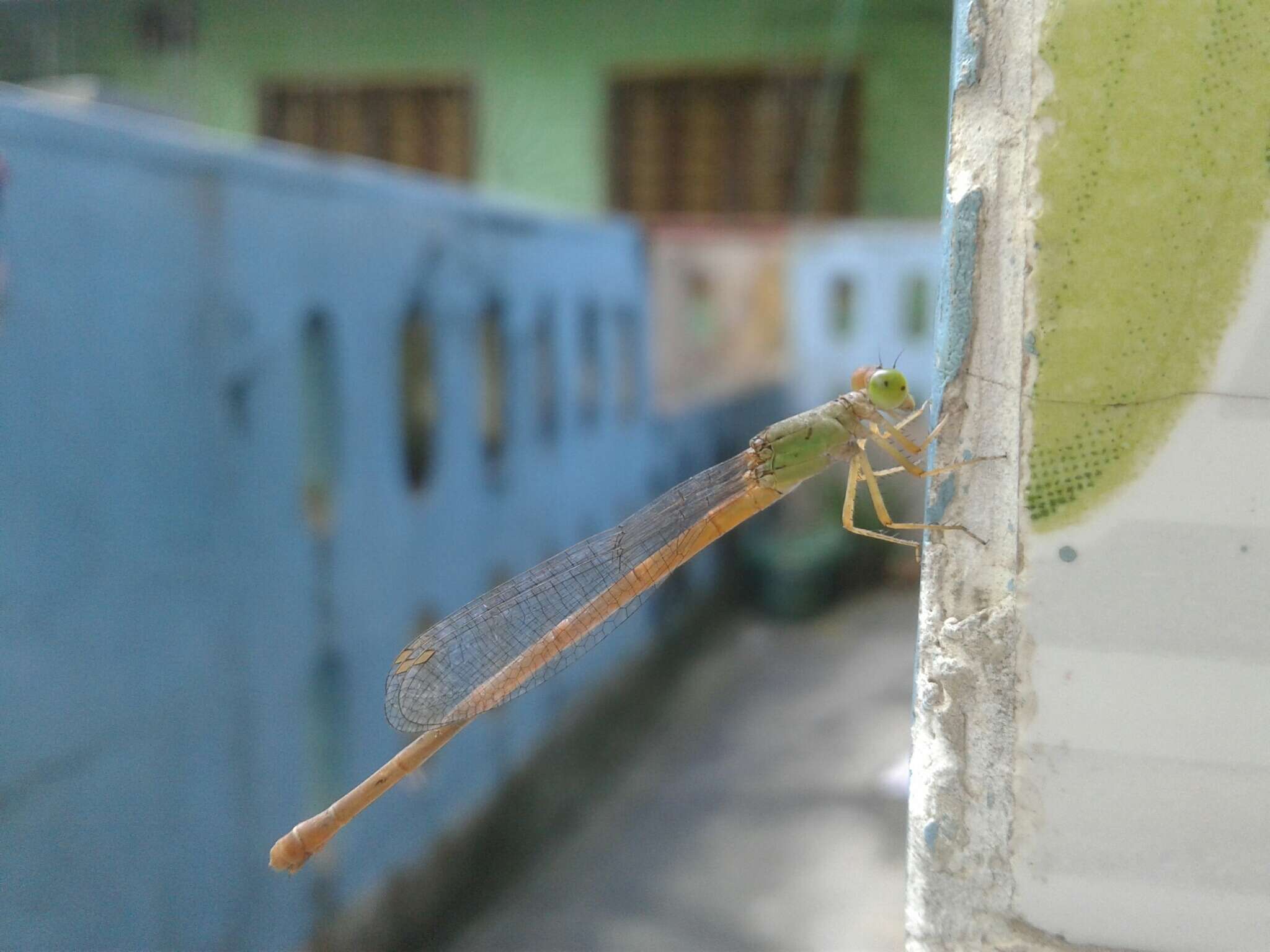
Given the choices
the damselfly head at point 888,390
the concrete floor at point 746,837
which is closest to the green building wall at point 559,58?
the concrete floor at point 746,837

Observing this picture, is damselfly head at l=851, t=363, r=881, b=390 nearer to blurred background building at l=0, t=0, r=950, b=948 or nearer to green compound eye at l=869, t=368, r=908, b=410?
green compound eye at l=869, t=368, r=908, b=410

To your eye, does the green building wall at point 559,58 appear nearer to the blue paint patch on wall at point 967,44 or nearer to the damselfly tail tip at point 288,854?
the damselfly tail tip at point 288,854

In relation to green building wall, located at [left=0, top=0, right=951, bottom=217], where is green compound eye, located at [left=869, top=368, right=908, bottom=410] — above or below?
below

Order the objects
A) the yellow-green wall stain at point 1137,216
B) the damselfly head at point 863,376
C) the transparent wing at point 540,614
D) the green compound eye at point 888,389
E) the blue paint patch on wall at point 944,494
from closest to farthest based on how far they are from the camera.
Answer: the yellow-green wall stain at point 1137,216 < the blue paint patch on wall at point 944,494 < the green compound eye at point 888,389 < the damselfly head at point 863,376 < the transparent wing at point 540,614

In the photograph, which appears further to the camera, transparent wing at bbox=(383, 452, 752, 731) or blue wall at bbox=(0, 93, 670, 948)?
blue wall at bbox=(0, 93, 670, 948)

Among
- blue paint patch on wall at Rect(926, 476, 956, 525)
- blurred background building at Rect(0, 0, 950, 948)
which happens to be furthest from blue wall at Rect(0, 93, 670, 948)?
blue paint patch on wall at Rect(926, 476, 956, 525)

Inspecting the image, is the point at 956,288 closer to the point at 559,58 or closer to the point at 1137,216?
the point at 1137,216
